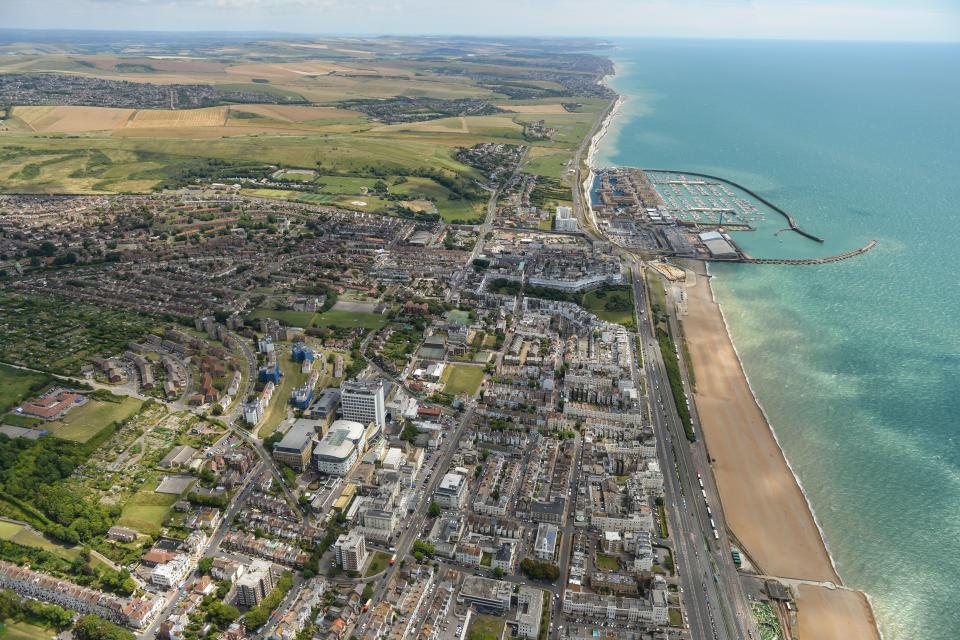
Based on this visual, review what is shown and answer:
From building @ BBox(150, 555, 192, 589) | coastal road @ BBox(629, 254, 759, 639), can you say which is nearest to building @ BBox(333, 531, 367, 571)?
building @ BBox(150, 555, 192, 589)

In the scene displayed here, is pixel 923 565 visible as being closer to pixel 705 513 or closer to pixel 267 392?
pixel 705 513

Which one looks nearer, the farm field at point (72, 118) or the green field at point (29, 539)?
the green field at point (29, 539)

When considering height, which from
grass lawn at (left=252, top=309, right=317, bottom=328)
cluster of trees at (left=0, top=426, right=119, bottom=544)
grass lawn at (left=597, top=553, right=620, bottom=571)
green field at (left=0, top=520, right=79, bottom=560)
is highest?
grass lawn at (left=252, top=309, right=317, bottom=328)

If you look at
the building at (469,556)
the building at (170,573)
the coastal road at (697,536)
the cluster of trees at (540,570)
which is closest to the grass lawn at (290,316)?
→ the building at (170,573)

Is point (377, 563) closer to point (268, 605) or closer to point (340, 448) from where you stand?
point (268, 605)

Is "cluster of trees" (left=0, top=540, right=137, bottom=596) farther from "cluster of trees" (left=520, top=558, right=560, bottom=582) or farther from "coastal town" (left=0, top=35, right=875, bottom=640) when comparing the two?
"cluster of trees" (left=520, top=558, right=560, bottom=582)

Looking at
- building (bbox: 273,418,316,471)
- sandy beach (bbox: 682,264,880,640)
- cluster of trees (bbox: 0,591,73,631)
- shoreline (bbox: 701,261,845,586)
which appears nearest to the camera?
cluster of trees (bbox: 0,591,73,631)

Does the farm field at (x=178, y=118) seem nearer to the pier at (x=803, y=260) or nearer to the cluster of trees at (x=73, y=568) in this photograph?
the pier at (x=803, y=260)
